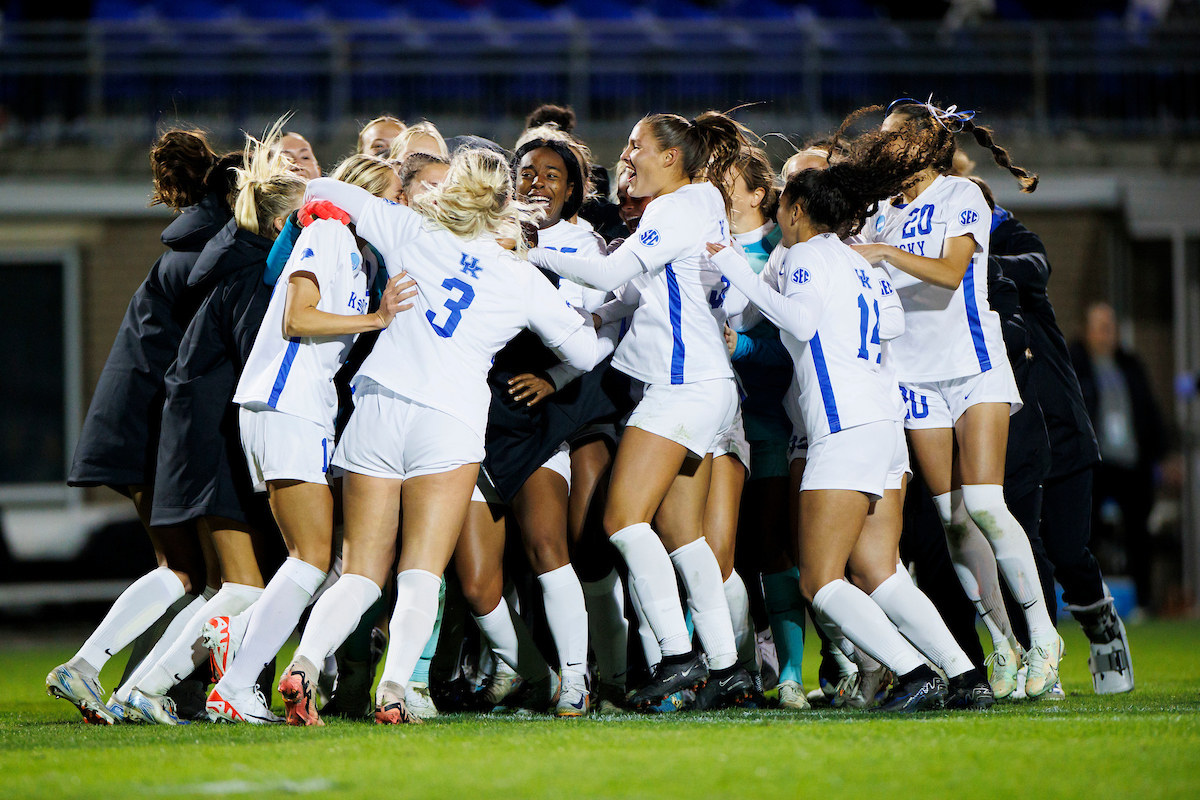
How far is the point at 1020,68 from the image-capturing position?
41.6 ft

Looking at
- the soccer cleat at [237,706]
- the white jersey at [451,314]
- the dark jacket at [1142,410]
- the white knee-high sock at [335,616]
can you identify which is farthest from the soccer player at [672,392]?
the dark jacket at [1142,410]

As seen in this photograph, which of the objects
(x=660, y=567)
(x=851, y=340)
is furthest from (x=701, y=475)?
(x=851, y=340)

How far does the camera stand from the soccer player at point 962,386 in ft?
16.8

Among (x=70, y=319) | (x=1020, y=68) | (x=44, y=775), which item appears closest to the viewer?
(x=44, y=775)

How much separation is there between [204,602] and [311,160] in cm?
204

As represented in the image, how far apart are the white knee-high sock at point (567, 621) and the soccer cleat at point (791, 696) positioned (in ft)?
2.68

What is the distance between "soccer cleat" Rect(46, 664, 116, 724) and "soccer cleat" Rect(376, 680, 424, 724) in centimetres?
115

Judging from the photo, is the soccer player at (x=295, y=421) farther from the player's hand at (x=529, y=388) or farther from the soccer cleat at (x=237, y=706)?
the player's hand at (x=529, y=388)

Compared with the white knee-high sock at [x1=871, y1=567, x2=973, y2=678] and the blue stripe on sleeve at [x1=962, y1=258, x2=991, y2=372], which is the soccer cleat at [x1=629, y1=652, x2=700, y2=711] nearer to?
the white knee-high sock at [x1=871, y1=567, x2=973, y2=678]

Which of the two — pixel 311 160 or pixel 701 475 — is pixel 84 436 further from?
pixel 701 475

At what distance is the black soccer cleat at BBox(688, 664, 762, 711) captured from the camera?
4727mm

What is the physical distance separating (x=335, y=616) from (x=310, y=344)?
968 mm

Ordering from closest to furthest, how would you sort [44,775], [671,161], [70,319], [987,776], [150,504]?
[987,776]
[44,775]
[671,161]
[150,504]
[70,319]

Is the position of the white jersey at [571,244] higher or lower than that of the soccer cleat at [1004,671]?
higher
